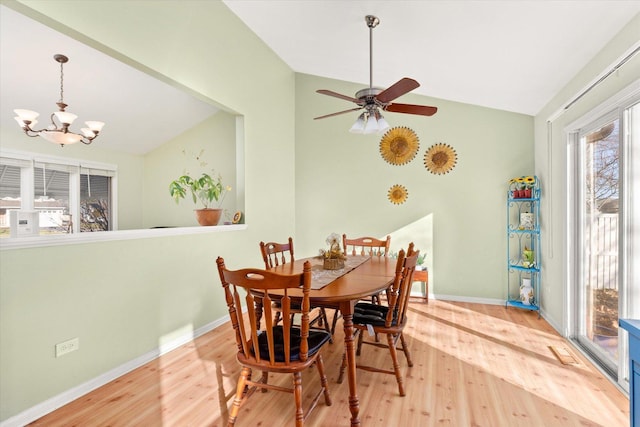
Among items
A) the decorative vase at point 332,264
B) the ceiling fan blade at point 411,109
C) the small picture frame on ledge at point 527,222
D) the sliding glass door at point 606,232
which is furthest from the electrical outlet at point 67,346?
the small picture frame on ledge at point 527,222

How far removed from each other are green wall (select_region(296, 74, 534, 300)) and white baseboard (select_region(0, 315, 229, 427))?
2535 mm

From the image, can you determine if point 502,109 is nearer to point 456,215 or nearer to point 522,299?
point 456,215

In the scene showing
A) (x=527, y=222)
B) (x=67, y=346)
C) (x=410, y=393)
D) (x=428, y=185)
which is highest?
(x=428, y=185)

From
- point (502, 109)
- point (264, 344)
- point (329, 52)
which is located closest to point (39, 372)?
point (264, 344)

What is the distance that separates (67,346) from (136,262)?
0.68 metres

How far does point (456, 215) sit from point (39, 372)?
4296mm

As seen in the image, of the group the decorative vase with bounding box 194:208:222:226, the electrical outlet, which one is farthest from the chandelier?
the electrical outlet

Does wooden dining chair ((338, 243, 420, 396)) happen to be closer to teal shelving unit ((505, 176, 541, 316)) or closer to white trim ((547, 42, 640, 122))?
white trim ((547, 42, 640, 122))

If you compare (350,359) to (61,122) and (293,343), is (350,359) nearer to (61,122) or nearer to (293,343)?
(293,343)

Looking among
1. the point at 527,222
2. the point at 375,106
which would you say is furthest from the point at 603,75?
the point at 527,222

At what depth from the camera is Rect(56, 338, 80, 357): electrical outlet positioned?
2088 millimetres

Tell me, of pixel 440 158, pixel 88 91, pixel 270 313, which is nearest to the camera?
pixel 270 313

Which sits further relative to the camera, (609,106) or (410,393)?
(609,106)

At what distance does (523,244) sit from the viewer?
4.12m
